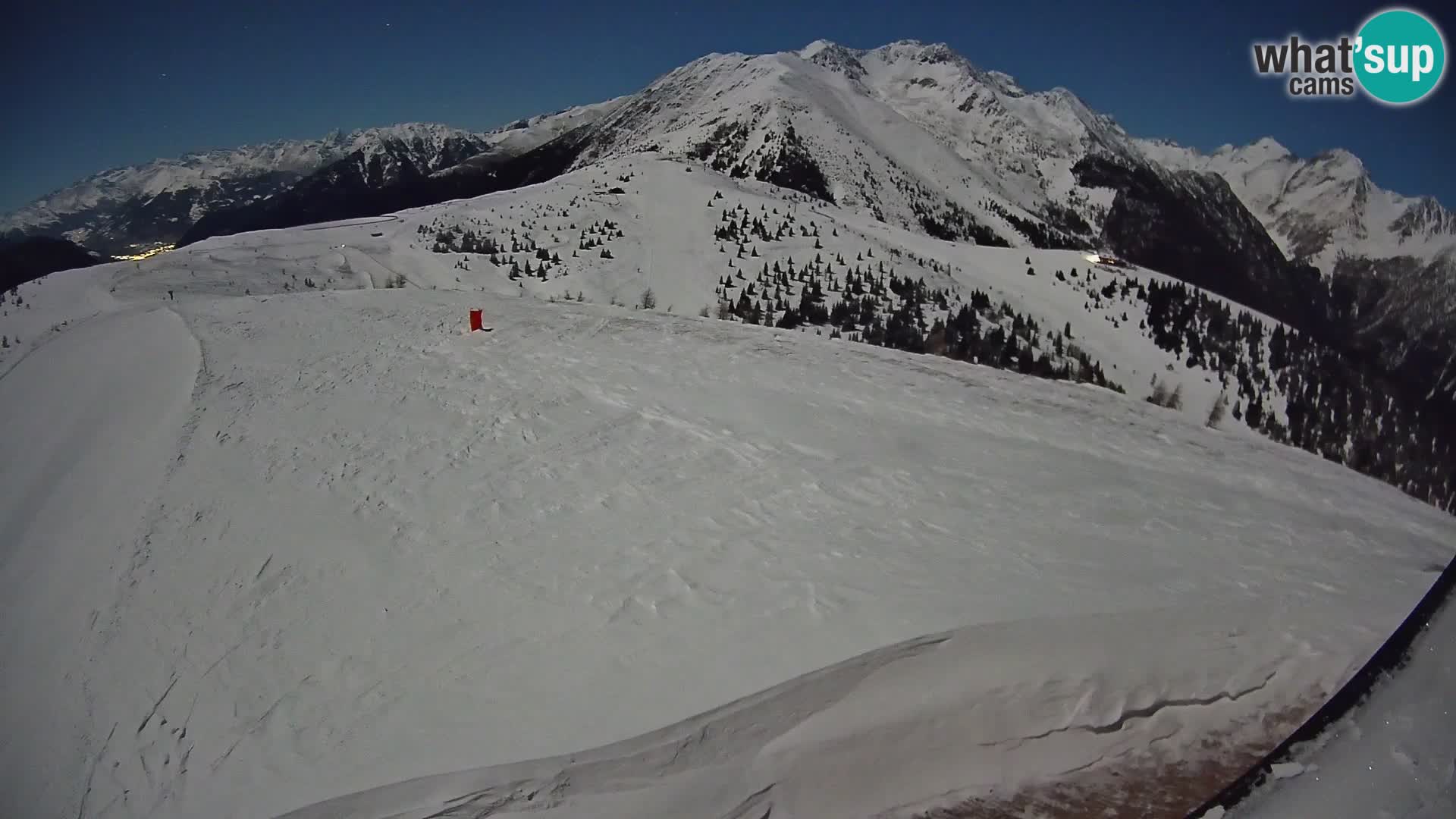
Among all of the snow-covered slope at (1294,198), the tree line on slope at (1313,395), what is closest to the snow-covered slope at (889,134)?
the snow-covered slope at (1294,198)

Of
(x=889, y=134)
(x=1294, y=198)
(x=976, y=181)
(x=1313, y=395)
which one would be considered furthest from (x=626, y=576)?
(x=1294, y=198)

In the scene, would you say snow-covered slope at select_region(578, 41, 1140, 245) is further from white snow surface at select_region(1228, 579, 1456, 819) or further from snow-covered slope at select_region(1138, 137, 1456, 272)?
white snow surface at select_region(1228, 579, 1456, 819)

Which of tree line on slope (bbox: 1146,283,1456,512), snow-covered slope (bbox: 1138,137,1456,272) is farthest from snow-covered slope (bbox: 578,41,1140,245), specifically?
tree line on slope (bbox: 1146,283,1456,512)

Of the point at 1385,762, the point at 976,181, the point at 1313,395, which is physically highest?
the point at 976,181

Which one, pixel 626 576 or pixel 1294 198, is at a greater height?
pixel 1294 198

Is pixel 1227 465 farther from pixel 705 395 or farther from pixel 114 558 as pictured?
pixel 114 558

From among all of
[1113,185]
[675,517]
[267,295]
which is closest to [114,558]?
[675,517]

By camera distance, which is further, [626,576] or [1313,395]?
[1313,395]

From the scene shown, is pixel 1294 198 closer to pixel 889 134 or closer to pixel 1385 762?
pixel 889 134
